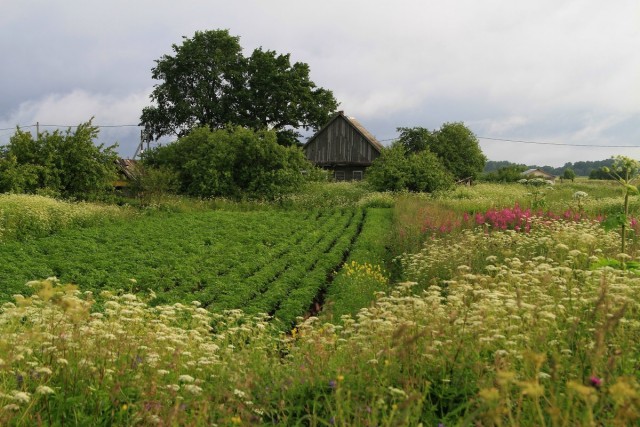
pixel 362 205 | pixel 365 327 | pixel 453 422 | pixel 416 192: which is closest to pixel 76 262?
pixel 365 327

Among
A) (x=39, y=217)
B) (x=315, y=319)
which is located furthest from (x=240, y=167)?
(x=315, y=319)

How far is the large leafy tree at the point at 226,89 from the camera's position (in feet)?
151

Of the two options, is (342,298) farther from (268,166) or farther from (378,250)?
(268,166)

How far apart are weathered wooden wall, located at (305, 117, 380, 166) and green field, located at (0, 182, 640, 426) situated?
18.6 metres

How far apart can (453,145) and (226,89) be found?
→ 74.1 feet

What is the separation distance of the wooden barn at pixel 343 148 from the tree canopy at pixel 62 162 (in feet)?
63.7

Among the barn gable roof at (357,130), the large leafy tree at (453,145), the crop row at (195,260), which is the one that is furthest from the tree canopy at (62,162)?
the large leafy tree at (453,145)

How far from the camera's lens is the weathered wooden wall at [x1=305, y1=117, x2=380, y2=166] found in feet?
144

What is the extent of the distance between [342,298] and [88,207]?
16.4 m

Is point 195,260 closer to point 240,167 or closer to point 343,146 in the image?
point 240,167

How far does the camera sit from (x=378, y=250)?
15242mm

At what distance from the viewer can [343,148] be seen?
146 feet

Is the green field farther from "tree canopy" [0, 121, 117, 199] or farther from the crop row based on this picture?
"tree canopy" [0, 121, 117, 199]

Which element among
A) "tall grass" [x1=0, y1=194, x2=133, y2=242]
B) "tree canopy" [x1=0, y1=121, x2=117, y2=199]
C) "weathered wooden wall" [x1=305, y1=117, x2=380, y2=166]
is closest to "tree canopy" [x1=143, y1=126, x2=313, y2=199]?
"tree canopy" [x1=0, y1=121, x2=117, y2=199]
